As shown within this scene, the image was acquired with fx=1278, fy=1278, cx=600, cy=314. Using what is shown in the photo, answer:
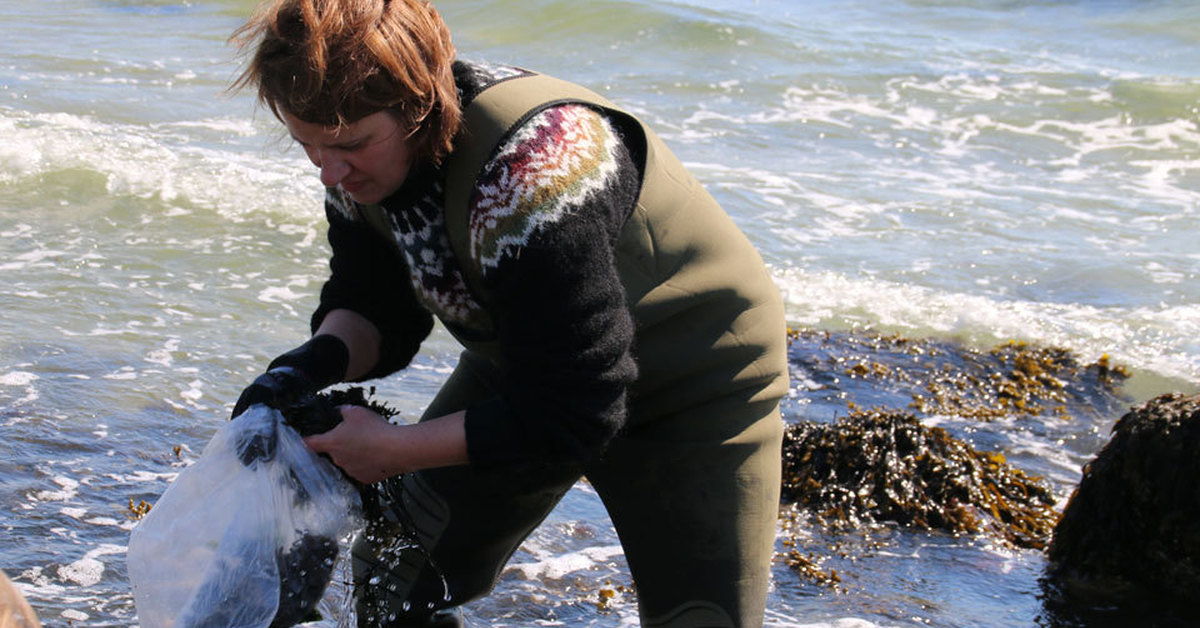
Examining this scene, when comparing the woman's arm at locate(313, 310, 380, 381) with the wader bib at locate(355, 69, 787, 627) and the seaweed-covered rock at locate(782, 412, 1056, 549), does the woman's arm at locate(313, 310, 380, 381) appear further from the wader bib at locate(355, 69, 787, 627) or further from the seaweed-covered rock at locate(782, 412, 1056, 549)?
the seaweed-covered rock at locate(782, 412, 1056, 549)

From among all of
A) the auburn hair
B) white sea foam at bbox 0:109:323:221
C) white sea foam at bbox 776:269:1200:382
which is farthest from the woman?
white sea foam at bbox 0:109:323:221

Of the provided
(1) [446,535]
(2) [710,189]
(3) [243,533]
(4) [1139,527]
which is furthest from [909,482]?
(2) [710,189]

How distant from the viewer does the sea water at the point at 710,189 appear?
423cm

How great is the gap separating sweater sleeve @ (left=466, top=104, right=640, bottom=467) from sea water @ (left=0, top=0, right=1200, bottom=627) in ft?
1.52

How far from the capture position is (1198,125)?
13.7 m

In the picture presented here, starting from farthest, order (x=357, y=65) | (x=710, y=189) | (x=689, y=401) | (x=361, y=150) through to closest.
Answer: (x=710, y=189) < (x=689, y=401) < (x=361, y=150) < (x=357, y=65)

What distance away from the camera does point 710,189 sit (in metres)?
10.2

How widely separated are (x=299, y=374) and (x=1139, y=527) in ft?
9.66

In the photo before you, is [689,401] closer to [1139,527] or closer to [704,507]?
[704,507]

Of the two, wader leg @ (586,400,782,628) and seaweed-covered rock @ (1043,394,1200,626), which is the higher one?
wader leg @ (586,400,782,628)

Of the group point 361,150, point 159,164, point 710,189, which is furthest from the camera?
point 710,189

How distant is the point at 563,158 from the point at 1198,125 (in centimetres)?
1345

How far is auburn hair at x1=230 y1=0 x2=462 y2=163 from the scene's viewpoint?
1.99 meters

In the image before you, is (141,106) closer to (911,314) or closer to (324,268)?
(324,268)
